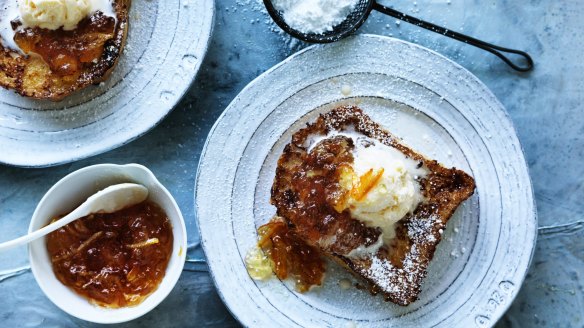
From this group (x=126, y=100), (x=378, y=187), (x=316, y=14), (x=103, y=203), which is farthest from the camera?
(x=126, y=100)

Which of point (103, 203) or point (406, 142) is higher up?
point (406, 142)

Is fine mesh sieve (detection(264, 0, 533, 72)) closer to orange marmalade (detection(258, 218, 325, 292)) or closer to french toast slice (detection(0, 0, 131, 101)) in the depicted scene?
french toast slice (detection(0, 0, 131, 101))

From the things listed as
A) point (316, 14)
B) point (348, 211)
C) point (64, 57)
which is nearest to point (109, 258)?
point (64, 57)

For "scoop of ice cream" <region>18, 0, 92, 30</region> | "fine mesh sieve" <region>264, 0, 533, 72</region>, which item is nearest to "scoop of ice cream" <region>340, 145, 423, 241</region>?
"fine mesh sieve" <region>264, 0, 533, 72</region>

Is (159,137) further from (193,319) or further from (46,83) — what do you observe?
(193,319)

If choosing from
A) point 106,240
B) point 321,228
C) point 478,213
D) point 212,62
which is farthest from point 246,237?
point 478,213

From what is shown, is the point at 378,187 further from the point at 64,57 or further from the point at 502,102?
the point at 64,57
